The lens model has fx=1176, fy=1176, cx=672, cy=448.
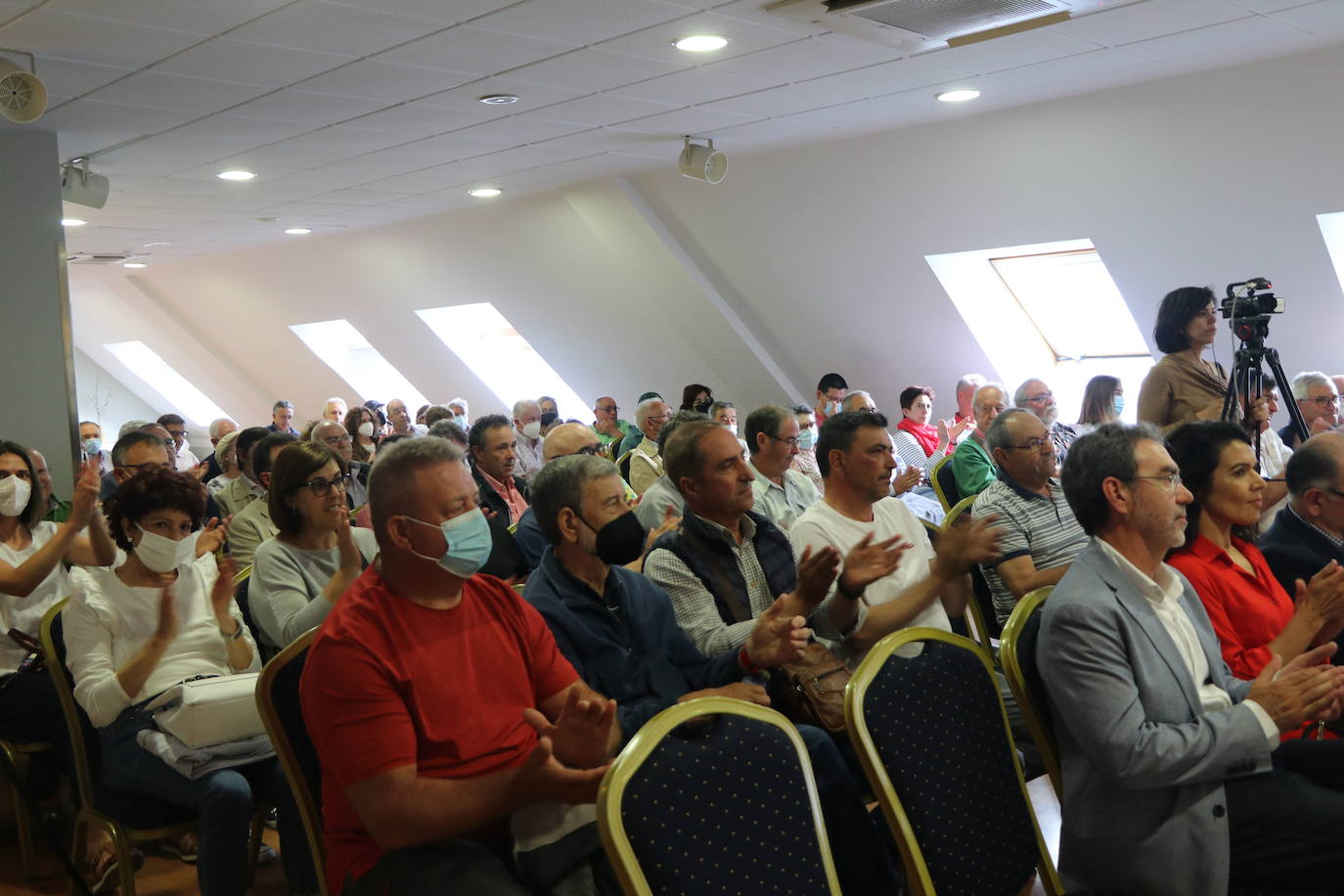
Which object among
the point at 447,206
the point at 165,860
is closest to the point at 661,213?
the point at 447,206

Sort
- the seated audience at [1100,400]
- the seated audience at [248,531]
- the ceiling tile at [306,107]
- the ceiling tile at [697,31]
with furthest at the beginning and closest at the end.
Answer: the ceiling tile at [306,107]
the seated audience at [1100,400]
the ceiling tile at [697,31]
the seated audience at [248,531]

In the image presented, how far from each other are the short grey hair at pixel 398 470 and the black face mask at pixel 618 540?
0.45 meters

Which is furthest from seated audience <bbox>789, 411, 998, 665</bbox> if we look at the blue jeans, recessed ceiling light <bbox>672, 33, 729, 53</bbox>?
recessed ceiling light <bbox>672, 33, 729, 53</bbox>

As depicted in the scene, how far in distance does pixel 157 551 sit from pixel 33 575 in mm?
748

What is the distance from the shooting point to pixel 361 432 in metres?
6.79

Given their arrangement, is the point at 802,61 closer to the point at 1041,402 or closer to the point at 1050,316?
the point at 1041,402

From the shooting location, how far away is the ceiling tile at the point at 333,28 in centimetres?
460

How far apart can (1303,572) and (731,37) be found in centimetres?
344

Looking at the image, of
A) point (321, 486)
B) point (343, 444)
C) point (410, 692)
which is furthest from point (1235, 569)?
point (343, 444)

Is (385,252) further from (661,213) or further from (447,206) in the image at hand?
(661,213)

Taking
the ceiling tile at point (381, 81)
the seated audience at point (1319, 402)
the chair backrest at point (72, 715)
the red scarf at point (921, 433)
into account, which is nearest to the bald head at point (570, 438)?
the ceiling tile at point (381, 81)

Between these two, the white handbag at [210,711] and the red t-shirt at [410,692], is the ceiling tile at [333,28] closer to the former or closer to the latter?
the white handbag at [210,711]

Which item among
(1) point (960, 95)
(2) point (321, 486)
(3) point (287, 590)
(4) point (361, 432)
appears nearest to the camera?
(3) point (287, 590)

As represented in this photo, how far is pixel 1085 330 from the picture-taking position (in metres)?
9.09
